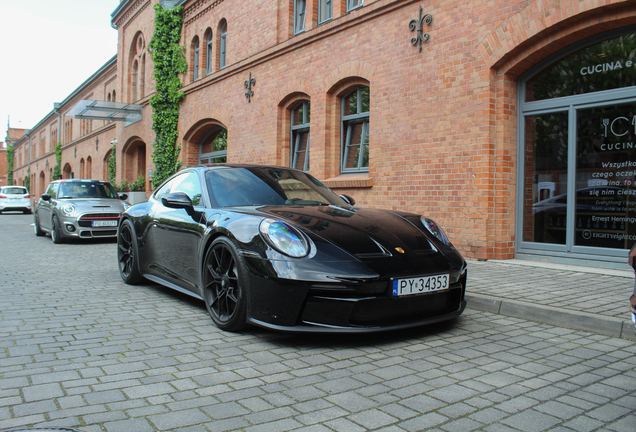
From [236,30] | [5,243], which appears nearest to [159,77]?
[236,30]

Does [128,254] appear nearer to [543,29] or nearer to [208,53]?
[543,29]

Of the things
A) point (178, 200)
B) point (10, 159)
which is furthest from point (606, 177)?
point (10, 159)

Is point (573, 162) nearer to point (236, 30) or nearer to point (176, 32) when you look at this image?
point (236, 30)

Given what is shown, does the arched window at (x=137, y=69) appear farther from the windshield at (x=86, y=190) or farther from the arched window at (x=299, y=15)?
the arched window at (x=299, y=15)

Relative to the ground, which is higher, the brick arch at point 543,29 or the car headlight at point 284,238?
the brick arch at point 543,29

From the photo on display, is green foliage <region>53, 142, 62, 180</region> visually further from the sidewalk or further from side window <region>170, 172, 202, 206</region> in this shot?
the sidewalk

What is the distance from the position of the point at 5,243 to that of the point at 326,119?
7883mm

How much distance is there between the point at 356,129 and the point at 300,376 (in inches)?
344

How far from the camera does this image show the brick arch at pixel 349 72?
400 inches

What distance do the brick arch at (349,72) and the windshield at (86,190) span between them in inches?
237

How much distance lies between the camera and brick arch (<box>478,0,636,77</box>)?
6.66 m

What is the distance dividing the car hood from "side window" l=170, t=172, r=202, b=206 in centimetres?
89

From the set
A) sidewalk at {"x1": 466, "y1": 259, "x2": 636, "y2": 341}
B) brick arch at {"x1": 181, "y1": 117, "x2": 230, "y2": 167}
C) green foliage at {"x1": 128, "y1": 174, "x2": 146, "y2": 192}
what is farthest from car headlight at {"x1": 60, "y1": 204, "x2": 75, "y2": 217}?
green foliage at {"x1": 128, "y1": 174, "x2": 146, "y2": 192}

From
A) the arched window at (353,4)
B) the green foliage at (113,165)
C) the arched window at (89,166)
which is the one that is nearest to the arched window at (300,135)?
the arched window at (353,4)
